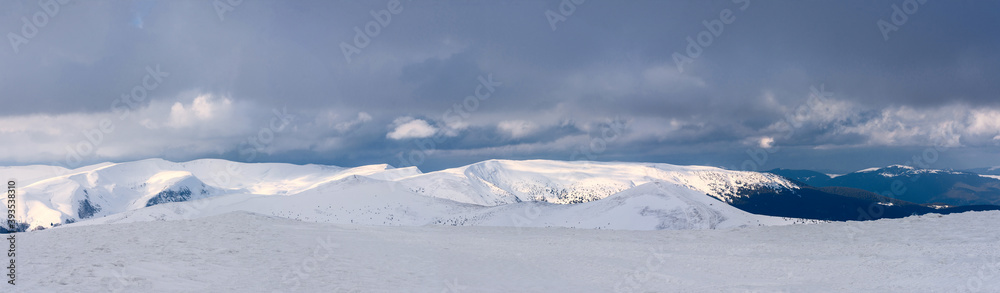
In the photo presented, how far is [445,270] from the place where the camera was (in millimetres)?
19562

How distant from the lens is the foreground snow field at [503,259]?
15938 mm

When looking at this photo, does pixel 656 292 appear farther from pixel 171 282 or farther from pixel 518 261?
pixel 171 282

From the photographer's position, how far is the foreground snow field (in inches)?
627

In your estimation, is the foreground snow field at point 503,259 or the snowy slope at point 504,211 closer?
the foreground snow field at point 503,259

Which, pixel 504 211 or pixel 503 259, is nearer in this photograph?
pixel 503 259

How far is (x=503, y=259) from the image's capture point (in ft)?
74.8

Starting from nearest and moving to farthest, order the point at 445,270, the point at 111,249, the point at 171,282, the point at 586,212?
the point at 171,282 < the point at 111,249 < the point at 445,270 < the point at 586,212

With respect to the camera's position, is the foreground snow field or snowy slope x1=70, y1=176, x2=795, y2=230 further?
snowy slope x1=70, y1=176, x2=795, y2=230

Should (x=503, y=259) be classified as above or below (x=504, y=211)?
above

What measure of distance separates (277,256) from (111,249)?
204 inches

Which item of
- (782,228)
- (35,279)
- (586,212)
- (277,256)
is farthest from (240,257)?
(586,212)

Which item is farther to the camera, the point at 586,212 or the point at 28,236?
the point at 586,212

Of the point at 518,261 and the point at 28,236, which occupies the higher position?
the point at 28,236

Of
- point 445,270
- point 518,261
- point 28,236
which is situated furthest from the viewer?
point 518,261
